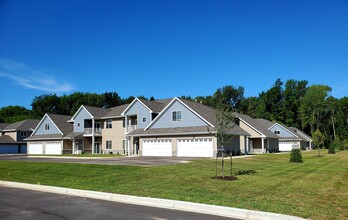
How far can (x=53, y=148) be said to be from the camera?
5256 centimetres

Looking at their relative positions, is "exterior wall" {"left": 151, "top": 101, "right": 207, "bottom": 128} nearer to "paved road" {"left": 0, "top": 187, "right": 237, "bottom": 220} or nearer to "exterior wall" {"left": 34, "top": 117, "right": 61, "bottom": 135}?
"exterior wall" {"left": 34, "top": 117, "right": 61, "bottom": 135}

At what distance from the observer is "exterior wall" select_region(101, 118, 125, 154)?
46.4 metres

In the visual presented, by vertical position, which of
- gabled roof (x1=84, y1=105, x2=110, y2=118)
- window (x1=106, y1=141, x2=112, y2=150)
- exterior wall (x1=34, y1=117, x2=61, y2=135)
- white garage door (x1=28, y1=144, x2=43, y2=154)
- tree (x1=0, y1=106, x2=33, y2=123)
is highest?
tree (x1=0, y1=106, x2=33, y2=123)

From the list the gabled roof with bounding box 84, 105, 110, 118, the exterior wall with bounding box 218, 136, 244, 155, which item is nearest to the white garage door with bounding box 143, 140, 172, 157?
the exterior wall with bounding box 218, 136, 244, 155

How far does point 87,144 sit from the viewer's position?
5153 centimetres

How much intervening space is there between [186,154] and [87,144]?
75.2 ft

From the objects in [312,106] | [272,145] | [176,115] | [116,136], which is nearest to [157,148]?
[176,115]

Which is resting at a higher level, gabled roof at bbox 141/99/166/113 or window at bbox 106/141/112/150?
gabled roof at bbox 141/99/166/113

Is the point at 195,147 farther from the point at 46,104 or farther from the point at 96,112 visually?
the point at 46,104

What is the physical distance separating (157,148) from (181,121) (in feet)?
13.6

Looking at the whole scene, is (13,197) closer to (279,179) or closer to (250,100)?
(279,179)

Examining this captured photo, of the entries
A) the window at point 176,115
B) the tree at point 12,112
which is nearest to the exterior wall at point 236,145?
the window at point 176,115

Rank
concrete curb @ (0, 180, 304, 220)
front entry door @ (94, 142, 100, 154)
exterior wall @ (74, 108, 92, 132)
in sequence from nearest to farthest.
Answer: concrete curb @ (0, 180, 304, 220)
exterior wall @ (74, 108, 92, 132)
front entry door @ (94, 142, 100, 154)

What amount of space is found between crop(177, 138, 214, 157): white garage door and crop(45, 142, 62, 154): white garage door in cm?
2500
